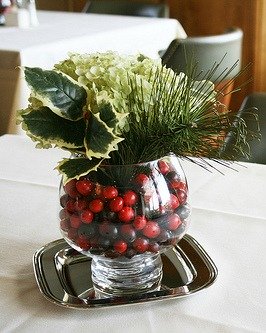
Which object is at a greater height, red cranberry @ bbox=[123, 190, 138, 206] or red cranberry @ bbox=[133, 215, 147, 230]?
red cranberry @ bbox=[123, 190, 138, 206]

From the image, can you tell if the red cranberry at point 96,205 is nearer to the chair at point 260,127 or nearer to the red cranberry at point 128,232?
the red cranberry at point 128,232

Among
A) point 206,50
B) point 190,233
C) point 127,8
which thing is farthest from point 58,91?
point 127,8

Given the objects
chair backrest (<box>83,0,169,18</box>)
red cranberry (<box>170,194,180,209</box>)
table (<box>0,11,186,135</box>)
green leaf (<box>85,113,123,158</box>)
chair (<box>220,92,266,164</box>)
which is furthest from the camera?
chair backrest (<box>83,0,169,18</box>)

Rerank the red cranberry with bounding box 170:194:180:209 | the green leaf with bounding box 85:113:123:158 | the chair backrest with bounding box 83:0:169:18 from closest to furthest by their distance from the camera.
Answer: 1. the green leaf with bounding box 85:113:123:158
2. the red cranberry with bounding box 170:194:180:209
3. the chair backrest with bounding box 83:0:169:18

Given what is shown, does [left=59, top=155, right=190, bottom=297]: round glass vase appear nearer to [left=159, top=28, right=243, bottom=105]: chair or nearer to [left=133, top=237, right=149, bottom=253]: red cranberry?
[left=133, top=237, right=149, bottom=253]: red cranberry

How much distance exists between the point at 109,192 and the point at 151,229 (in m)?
0.07

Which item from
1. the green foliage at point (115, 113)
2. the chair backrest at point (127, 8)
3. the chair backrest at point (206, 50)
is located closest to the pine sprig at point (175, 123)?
the green foliage at point (115, 113)

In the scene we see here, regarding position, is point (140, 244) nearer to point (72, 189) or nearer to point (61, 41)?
point (72, 189)

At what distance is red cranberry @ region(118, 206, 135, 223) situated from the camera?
0.76 metres

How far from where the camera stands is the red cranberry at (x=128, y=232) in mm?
769

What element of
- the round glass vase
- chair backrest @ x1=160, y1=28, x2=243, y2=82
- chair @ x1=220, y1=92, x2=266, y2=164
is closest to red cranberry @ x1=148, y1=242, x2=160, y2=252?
the round glass vase

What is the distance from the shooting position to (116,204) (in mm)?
764

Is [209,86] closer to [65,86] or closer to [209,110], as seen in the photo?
[209,110]

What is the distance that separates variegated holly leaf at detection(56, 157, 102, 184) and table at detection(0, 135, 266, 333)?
173 mm
